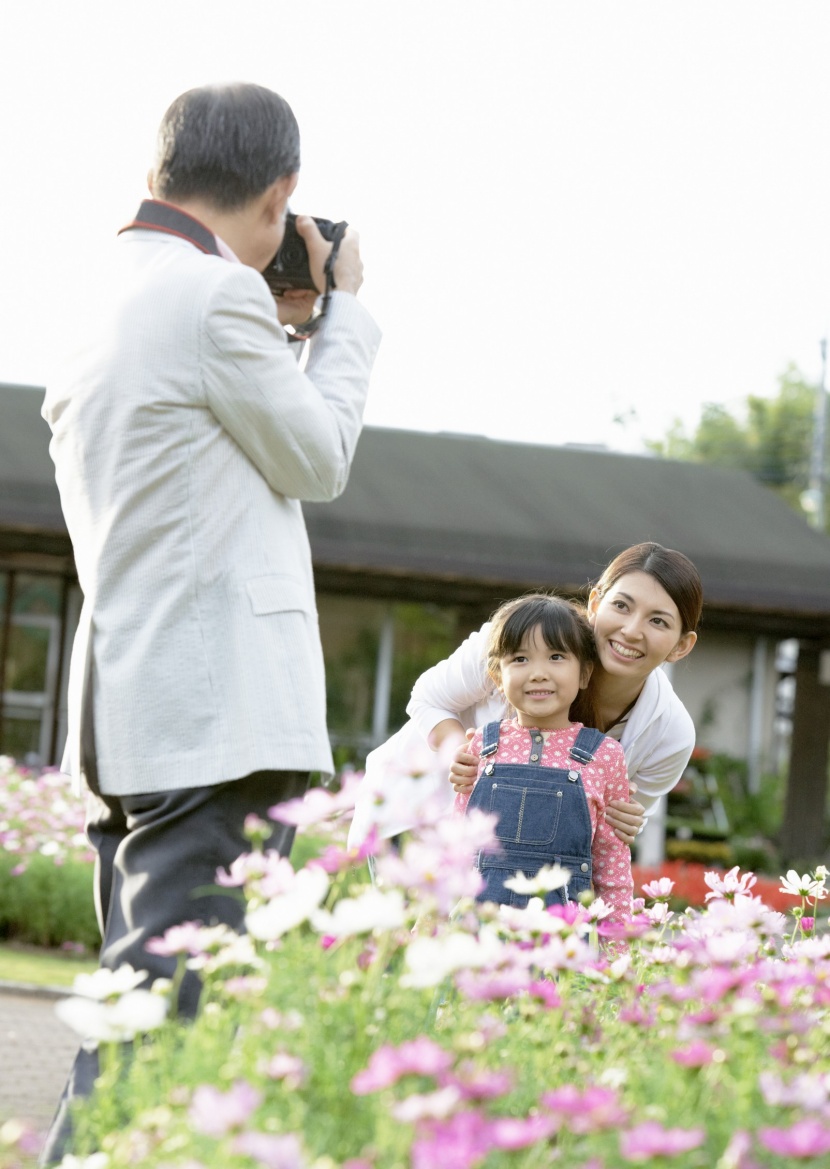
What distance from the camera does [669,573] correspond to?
374 centimetres

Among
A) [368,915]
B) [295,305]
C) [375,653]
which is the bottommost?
[375,653]

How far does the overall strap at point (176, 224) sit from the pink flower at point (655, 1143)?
5.70 feet

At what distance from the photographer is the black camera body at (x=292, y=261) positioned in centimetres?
303

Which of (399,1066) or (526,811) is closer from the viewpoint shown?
(399,1066)

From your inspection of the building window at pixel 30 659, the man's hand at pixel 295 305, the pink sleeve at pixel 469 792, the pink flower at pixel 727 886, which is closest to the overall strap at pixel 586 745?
the pink sleeve at pixel 469 792

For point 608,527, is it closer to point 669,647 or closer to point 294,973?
point 669,647

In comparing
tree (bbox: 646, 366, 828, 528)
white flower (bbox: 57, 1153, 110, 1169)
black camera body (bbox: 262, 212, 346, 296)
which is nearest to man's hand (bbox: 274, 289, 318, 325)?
black camera body (bbox: 262, 212, 346, 296)

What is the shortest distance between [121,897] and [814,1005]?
3.86 feet

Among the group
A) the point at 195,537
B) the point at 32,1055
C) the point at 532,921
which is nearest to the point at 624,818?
the point at 532,921

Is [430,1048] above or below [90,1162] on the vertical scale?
above

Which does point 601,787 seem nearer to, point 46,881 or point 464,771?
point 464,771

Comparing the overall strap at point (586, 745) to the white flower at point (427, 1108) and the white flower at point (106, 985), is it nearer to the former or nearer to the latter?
the white flower at point (106, 985)

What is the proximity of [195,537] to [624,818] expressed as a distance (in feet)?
4.48

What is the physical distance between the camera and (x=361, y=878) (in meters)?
3.93
